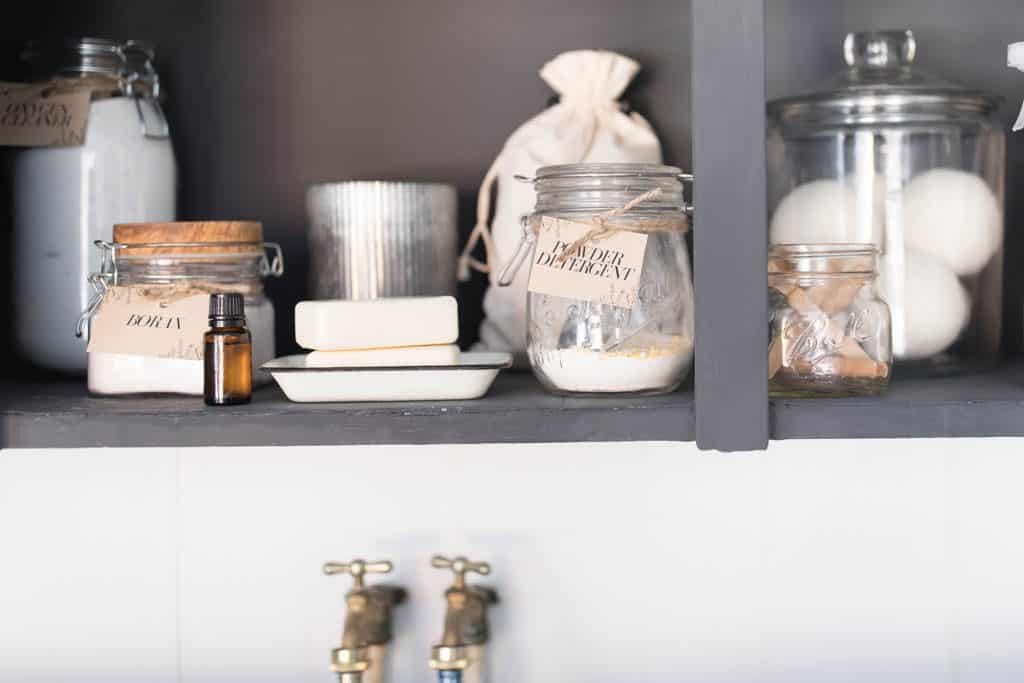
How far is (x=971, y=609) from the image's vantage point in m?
1.22

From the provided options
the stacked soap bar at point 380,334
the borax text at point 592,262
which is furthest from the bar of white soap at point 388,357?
the borax text at point 592,262

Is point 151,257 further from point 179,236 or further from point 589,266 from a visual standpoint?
point 589,266

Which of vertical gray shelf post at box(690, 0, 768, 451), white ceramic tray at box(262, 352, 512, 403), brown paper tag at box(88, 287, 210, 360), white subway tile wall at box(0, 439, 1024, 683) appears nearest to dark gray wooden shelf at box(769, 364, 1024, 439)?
vertical gray shelf post at box(690, 0, 768, 451)

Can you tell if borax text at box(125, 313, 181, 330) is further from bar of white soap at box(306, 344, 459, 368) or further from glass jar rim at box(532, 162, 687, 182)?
glass jar rim at box(532, 162, 687, 182)

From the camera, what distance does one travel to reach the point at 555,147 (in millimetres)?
1098

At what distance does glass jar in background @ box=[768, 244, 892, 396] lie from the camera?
922 millimetres

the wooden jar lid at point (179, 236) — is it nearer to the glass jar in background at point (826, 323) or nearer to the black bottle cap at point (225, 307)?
the black bottle cap at point (225, 307)

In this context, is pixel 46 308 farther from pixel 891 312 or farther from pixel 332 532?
pixel 891 312

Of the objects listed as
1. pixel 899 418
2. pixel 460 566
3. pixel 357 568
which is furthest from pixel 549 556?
pixel 899 418

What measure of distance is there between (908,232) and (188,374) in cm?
64

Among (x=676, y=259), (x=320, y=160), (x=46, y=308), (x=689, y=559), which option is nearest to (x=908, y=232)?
(x=676, y=259)

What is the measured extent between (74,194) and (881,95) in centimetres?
74

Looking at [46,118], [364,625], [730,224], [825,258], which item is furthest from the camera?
[364,625]

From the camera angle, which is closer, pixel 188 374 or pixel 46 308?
pixel 188 374
